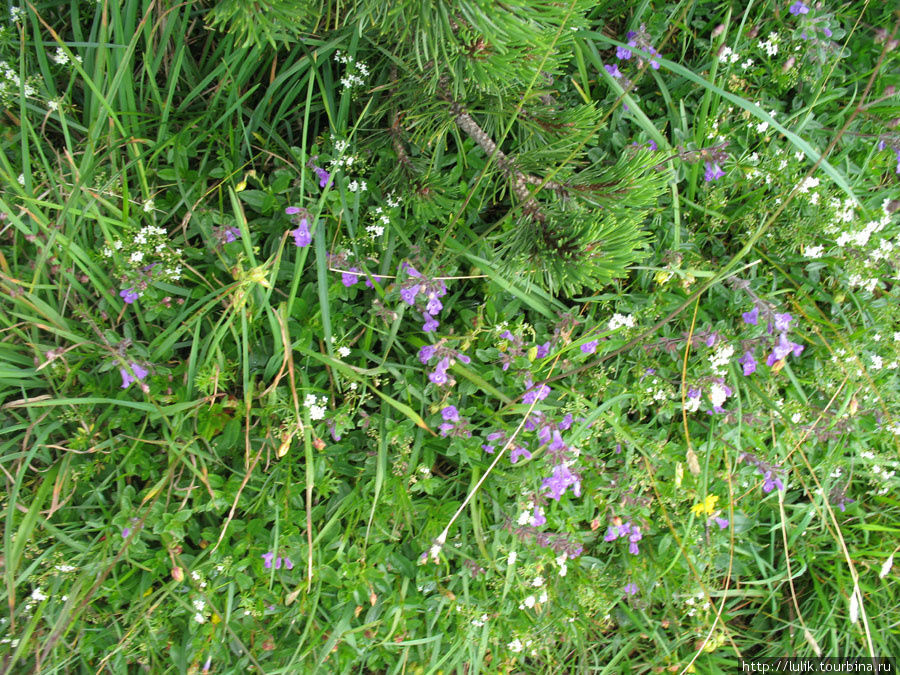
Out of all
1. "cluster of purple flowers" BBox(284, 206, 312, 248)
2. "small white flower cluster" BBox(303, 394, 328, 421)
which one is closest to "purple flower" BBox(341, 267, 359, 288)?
"cluster of purple flowers" BBox(284, 206, 312, 248)

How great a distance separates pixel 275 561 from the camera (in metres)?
1.97

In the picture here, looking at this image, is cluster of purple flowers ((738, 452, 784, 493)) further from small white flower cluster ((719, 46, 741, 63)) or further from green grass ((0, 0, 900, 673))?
small white flower cluster ((719, 46, 741, 63))

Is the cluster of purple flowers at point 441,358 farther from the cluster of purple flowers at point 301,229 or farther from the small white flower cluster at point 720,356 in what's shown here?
the small white flower cluster at point 720,356

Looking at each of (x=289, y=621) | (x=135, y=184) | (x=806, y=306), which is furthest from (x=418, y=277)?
(x=806, y=306)

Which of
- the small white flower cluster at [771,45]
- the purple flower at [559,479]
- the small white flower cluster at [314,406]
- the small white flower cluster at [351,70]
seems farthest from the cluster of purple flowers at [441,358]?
the small white flower cluster at [771,45]

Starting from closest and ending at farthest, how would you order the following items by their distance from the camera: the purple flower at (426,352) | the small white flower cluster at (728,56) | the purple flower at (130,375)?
the purple flower at (130,375) → the purple flower at (426,352) → the small white flower cluster at (728,56)

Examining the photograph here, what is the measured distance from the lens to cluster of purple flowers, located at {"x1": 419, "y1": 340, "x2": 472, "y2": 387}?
78.0 inches

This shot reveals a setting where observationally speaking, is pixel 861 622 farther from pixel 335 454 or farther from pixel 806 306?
pixel 335 454

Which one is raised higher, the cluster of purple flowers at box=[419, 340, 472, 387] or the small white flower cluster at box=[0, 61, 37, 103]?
the small white flower cluster at box=[0, 61, 37, 103]

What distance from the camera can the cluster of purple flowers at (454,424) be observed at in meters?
2.05

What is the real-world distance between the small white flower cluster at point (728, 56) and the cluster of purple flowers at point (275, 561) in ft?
8.12

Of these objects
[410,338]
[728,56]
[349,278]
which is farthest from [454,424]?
[728,56]

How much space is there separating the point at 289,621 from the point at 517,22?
2.02 metres

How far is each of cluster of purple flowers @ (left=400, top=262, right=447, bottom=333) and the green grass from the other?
0.15 feet
